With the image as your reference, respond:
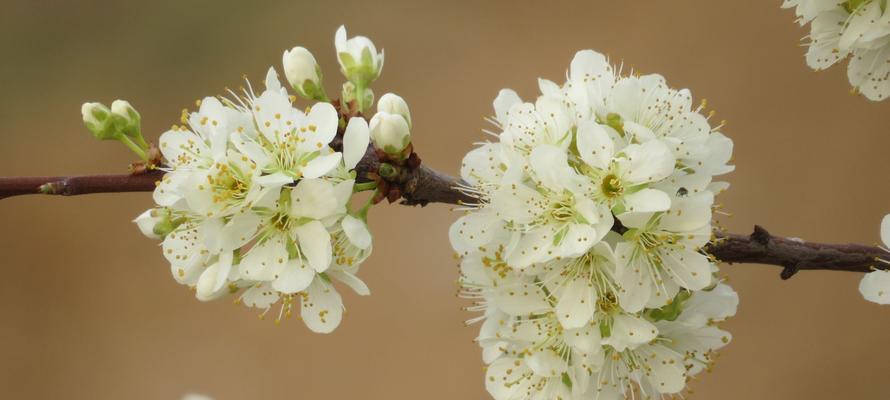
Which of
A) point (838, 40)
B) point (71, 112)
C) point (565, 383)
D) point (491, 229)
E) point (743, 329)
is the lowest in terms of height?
point (743, 329)

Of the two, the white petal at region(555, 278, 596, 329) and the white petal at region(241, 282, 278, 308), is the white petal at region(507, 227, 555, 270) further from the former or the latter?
the white petal at region(241, 282, 278, 308)

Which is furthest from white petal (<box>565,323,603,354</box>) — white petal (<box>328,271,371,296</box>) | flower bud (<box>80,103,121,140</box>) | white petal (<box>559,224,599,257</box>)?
flower bud (<box>80,103,121,140</box>)

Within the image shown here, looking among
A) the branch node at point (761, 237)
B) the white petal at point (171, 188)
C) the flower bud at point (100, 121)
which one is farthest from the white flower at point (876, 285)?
the flower bud at point (100, 121)

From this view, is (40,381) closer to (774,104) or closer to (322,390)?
(322,390)

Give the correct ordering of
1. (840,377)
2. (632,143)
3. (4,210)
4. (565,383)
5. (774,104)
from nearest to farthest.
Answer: (632,143), (565,383), (840,377), (774,104), (4,210)

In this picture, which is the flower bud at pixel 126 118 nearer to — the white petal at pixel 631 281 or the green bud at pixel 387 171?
the green bud at pixel 387 171

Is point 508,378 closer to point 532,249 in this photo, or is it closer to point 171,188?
point 532,249

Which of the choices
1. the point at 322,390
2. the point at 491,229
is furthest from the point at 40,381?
the point at 491,229
